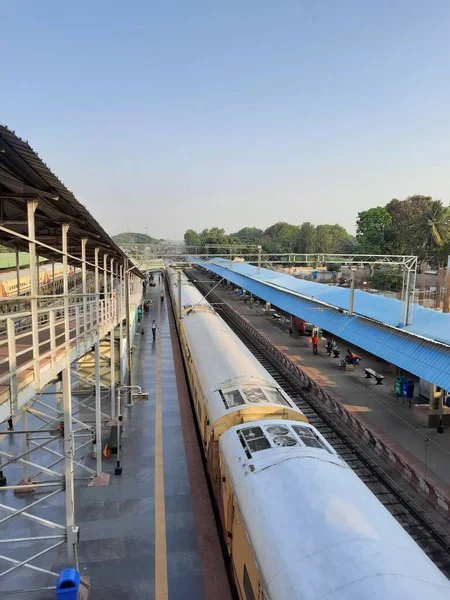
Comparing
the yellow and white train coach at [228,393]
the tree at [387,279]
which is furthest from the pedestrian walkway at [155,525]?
the tree at [387,279]

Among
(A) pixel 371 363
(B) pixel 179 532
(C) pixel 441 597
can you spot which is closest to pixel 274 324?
(A) pixel 371 363

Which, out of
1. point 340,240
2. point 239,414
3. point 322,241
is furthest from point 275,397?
point 340,240

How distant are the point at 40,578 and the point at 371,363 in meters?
19.2

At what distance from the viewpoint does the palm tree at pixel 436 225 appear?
58.1m

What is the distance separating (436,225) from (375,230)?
13.7 m

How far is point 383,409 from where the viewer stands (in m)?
16.4

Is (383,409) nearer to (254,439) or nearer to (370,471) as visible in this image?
(370,471)

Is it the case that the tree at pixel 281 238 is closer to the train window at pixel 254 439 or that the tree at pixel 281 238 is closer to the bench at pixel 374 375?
the bench at pixel 374 375

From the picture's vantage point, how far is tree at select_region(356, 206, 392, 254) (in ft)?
234

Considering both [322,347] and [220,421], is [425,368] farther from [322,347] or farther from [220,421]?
[322,347]

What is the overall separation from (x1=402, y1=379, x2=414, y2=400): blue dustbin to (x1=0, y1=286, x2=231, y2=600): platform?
346 inches

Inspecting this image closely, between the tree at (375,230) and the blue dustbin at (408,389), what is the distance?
57.7 m

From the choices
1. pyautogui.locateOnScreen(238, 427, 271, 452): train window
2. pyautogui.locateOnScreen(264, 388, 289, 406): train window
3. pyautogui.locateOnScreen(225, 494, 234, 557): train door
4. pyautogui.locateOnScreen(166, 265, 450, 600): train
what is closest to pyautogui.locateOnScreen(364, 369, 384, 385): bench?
pyautogui.locateOnScreen(264, 388, 289, 406): train window

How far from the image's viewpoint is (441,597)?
154 inches
